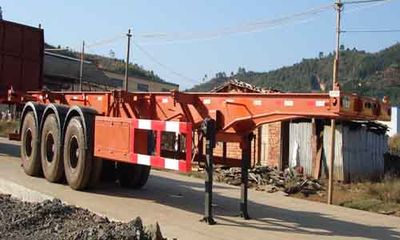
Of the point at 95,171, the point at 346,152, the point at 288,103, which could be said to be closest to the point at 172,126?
the point at 288,103

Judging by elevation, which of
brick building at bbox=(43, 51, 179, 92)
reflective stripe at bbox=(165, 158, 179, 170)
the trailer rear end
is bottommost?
reflective stripe at bbox=(165, 158, 179, 170)

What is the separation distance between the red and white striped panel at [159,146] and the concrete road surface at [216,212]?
2.43 feet

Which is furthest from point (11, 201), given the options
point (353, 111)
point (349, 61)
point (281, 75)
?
point (281, 75)

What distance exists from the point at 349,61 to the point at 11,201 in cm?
8311

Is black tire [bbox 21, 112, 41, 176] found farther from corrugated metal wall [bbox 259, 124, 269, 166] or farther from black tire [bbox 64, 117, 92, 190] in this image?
corrugated metal wall [bbox 259, 124, 269, 166]

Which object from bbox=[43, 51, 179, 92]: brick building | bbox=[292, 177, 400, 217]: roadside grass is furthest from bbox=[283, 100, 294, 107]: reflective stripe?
bbox=[43, 51, 179, 92]: brick building

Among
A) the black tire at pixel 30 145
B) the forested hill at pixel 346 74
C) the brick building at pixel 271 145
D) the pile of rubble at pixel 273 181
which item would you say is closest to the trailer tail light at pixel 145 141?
the black tire at pixel 30 145

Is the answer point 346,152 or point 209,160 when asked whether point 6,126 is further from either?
point 209,160

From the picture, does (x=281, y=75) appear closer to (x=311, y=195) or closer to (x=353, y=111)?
(x=311, y=195)

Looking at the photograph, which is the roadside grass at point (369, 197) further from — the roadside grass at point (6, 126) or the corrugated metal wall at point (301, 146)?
the roadside grass at point (6, 126)

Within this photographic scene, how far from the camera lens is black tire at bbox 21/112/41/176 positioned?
12.3 metres

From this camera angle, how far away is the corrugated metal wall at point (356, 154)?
20266mm

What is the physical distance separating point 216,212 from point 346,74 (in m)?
76.8

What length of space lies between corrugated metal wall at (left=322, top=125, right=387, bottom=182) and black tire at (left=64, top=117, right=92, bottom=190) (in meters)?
11.1
